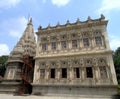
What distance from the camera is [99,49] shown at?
19094mm

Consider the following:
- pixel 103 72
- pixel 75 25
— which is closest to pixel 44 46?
pixel 75 25

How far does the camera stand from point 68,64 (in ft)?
65.0

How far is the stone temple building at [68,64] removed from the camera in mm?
17688

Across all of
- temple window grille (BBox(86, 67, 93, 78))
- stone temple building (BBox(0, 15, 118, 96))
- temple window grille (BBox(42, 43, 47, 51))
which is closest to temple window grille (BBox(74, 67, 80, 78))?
stone temple building (BBox(0, 15, 118, 96))

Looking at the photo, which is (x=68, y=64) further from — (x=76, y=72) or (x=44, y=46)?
(x=44, y=46)

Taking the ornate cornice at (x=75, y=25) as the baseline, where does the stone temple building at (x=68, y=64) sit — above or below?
below

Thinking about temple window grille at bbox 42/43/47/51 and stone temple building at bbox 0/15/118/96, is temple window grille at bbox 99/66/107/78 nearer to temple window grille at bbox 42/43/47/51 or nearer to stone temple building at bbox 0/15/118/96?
stone temple building at bbox 0/15/118/96

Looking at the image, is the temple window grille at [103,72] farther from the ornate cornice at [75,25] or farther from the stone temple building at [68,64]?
the ornate cornice at [75,25]

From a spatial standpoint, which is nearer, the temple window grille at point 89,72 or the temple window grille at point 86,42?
the temple window grille at point 89,72

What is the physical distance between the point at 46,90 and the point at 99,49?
10.3 metres

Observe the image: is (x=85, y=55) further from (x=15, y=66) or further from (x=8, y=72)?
(x=8, y=72)

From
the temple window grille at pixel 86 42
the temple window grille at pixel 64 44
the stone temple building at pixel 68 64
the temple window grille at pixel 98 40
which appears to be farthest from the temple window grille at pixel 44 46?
the temple window grille at pixel 98 40

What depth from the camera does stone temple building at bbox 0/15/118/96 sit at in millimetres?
17688

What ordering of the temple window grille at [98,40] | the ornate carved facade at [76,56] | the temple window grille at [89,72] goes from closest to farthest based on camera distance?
the ornate carved facade at [76,56]
the temple window grille at [89,72]
the temple window grille at [98,40]
